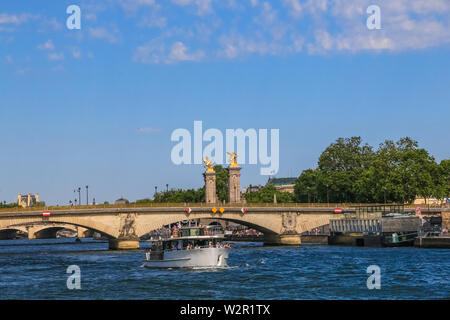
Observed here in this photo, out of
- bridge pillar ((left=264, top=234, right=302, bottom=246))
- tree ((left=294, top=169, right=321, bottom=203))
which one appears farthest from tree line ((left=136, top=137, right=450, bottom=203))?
bridge pillar ((left=264, top=234, right=302, bottom=246))

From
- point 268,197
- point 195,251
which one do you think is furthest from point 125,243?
point 268,197

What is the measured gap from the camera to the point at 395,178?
128750 mm

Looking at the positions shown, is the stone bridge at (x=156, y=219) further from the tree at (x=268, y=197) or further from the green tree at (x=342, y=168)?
the tree at (x=268, y=197)

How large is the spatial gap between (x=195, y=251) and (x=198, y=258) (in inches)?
25.5

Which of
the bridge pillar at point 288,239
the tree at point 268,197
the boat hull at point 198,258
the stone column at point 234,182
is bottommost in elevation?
the bridge pillar at point 288,239

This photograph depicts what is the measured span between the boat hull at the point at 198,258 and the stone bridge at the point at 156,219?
122ft

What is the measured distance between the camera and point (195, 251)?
200 feet

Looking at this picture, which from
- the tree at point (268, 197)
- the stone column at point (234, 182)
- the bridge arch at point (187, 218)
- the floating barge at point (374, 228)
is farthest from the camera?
the tree at point (268, 197)

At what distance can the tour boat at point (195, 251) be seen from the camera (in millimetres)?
60875

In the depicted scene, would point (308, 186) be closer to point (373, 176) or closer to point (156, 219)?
point (373, 176)

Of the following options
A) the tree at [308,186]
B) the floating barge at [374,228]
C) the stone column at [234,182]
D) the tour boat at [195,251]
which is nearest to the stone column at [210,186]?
the stone column at [234,182]

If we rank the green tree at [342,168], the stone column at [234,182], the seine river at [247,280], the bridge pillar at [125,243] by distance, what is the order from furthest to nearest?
the stone column at [234,182], the green tree at [342,168], the bridge pillar at [125,243], the seine river at [247,280]

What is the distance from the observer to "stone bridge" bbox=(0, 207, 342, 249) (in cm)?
9764

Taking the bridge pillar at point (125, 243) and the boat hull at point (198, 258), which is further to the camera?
the bridge pillar at point (125, 243)
